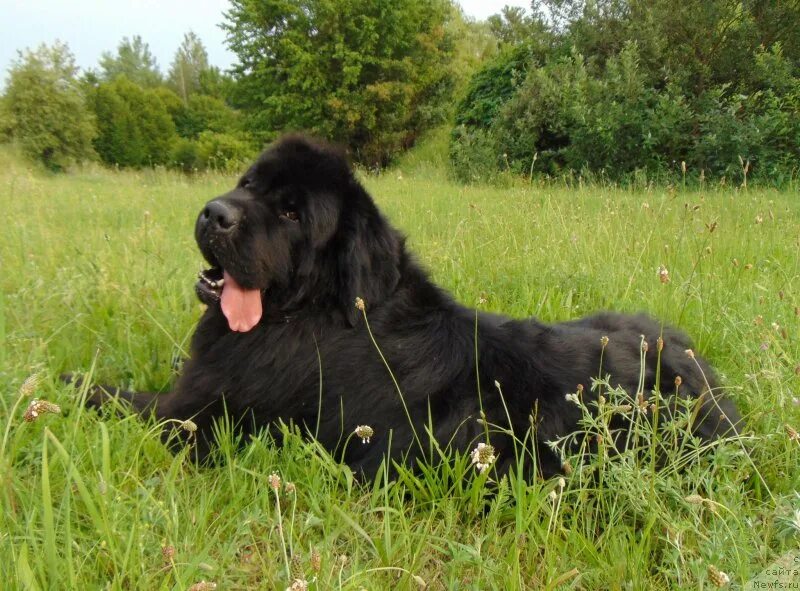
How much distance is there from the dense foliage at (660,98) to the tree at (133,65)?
250 ft

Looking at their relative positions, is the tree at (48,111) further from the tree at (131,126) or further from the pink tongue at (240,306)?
the pink tongue at (240,306)

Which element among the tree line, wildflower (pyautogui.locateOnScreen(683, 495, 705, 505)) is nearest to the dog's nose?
wildflower (pyautogui.locateOnScreen(683, 495, 705, 505))

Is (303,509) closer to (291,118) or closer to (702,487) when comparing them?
(702,487)

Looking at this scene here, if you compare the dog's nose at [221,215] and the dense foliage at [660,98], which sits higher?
the dense foliage at [660,98]

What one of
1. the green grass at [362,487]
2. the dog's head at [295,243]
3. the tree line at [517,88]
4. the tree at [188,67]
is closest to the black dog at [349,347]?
the dog's head at [295,243]

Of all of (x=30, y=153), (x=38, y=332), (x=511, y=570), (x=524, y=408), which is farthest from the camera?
(x=30, y=153)

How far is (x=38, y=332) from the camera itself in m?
2.94

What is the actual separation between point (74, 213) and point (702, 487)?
7749 millimetres

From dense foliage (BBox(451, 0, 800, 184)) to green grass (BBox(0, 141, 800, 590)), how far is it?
7.18 m

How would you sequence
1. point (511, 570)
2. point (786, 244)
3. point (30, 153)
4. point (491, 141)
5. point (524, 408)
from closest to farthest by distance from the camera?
1. point (511, 570)
2. point (524, 408)
3. point (786, 244)
4. point (491, 141)
5. point (30, 153)

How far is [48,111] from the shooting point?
3130 centimetres

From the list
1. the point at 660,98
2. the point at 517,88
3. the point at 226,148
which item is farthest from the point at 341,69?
the point at 660,98

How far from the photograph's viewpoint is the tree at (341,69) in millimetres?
23719

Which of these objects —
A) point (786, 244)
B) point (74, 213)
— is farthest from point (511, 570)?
point (74, 213)
